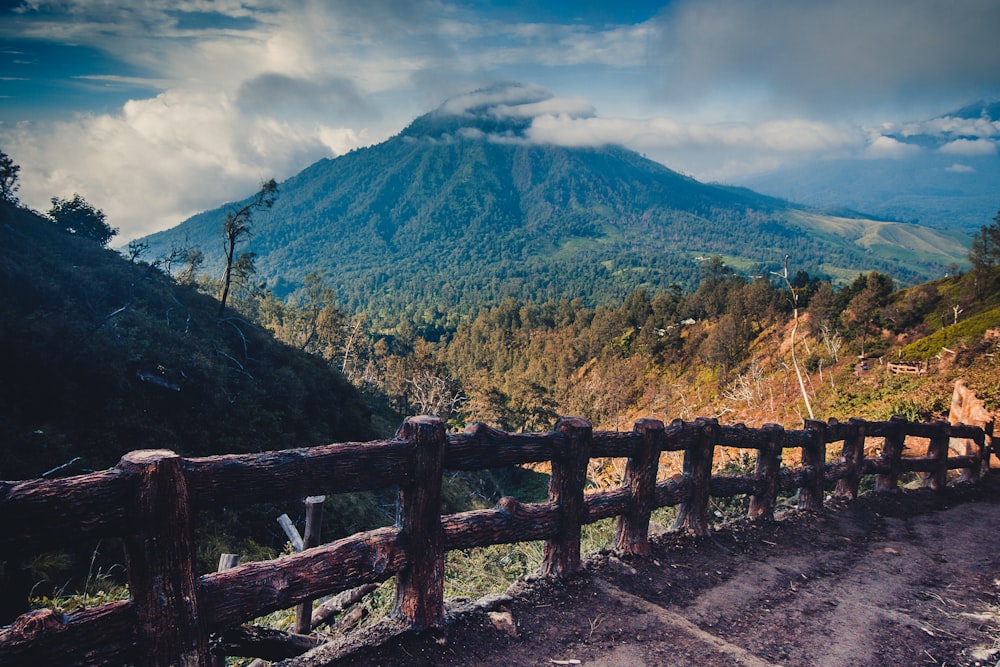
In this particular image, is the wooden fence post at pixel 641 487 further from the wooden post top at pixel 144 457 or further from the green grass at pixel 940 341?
the green grass at pixel 940 341

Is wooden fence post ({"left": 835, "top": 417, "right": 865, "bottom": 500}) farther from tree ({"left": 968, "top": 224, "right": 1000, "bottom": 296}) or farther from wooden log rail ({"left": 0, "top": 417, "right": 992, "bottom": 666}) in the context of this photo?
tree ({"left": 968, "top": 224, "right": 1000, "bottom": 296})

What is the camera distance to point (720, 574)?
522cm

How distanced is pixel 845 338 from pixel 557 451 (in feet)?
177

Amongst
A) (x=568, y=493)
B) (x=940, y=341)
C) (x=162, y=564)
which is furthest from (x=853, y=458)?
(x=940, y=341)

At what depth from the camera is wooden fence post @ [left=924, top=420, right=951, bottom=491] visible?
948 cm

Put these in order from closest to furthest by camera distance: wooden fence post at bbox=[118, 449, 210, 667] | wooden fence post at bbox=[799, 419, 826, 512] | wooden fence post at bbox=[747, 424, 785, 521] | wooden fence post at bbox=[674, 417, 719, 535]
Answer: wooden fence post at bbox=[118, 449, 210, 667]
wooden fence post at bbox=[674, 417, 719, 535]
wooden fence post at bbox=[747, 424, 785, 521]
wooden fence post at bbox=[799, 419, 826, 512]

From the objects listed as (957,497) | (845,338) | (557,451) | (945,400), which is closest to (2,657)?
(557,451)

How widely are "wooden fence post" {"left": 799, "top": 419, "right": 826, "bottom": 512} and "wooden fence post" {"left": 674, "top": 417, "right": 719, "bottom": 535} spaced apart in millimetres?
2265

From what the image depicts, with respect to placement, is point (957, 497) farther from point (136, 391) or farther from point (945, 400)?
point (136, 391)

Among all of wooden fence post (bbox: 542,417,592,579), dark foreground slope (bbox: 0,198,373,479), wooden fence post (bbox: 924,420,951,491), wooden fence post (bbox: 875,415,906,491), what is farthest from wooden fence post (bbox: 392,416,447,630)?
dark foreground slope (bbox: 0,198,373,479)

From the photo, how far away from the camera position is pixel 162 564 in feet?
8.68

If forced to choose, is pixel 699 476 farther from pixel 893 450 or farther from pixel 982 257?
pixel 982 257

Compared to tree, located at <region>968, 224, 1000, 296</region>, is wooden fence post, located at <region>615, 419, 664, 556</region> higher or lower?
lower

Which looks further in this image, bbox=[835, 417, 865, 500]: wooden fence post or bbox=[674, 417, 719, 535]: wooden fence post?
bbox=[835, 417, 865, 500]: wooden fence post
